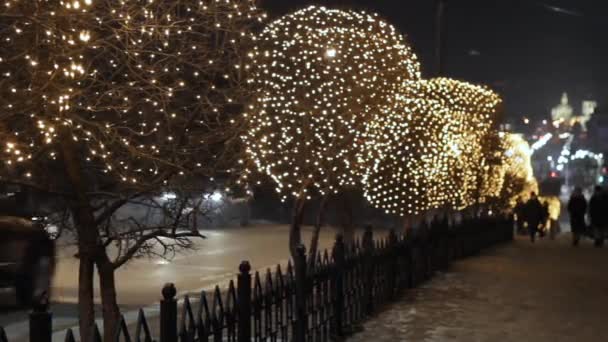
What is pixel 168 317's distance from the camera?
525cm

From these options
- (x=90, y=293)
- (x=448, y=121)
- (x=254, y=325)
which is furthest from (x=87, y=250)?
(x=448, y=121)

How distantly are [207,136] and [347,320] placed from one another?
281 centimetres

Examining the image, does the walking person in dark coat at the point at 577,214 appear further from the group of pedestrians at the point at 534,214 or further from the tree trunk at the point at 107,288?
the tree trunk at the point at 107,288

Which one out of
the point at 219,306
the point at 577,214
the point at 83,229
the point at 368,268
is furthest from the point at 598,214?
the point at 219,306

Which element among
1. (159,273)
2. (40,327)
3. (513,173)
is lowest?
(159,273)

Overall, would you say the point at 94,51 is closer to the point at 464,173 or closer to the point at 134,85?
the point at 134,85

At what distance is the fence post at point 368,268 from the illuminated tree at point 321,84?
14.6ft

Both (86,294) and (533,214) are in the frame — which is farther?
(533,214)

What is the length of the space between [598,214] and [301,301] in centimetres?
1481

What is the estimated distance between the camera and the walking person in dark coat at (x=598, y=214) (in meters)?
21.2

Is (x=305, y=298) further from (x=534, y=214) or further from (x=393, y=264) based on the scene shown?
(x=534, y=214)

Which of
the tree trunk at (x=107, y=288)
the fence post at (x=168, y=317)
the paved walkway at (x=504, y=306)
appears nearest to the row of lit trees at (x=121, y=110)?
the tree trunk at (x=107, y=288)

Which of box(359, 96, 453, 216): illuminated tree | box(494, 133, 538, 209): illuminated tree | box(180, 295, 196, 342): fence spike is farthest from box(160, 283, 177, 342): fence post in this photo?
box(494, 133, 538, 209): illuminated tree

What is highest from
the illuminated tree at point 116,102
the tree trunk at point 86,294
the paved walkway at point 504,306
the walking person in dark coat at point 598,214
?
the illuminated tree at point 116,102
